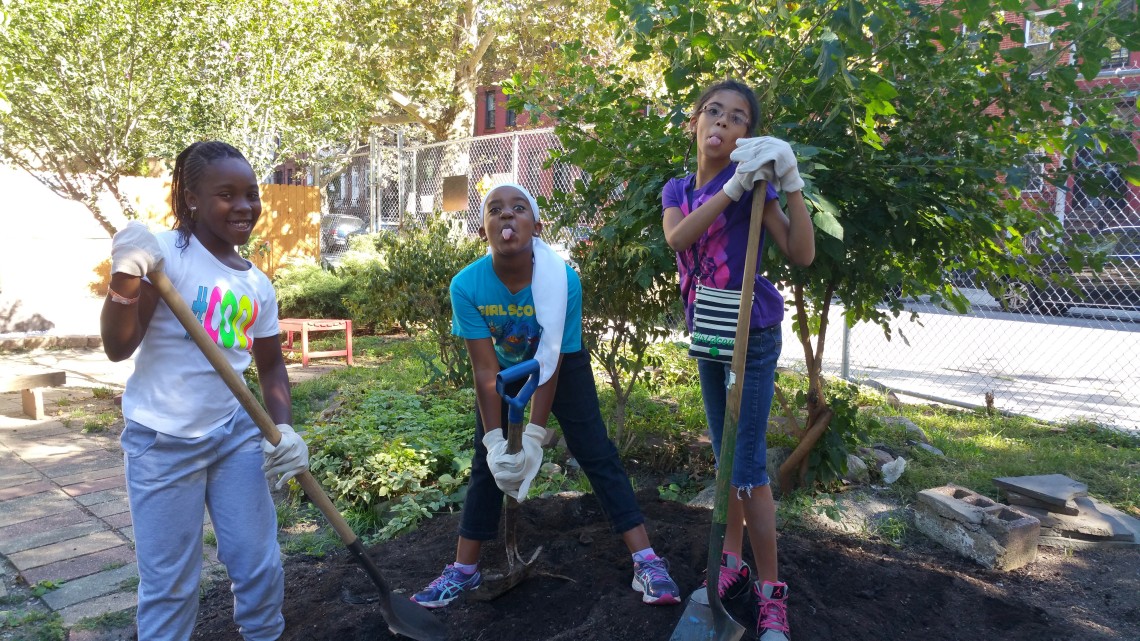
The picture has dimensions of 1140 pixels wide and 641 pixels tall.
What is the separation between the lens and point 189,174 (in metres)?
2.44

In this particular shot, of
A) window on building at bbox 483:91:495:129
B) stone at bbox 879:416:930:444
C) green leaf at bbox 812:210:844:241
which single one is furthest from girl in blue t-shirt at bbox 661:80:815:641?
window on building at bbox 483:91:495:129

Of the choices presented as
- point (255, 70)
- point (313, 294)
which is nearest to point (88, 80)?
point (255, 70)

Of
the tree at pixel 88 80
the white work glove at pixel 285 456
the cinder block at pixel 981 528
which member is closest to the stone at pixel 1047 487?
the cinder block at pixel 981 528

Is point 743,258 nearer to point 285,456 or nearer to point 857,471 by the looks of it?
point 285,456

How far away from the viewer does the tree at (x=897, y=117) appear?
3154mm

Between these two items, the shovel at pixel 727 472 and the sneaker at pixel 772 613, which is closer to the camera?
the shovel at pixel 727 472

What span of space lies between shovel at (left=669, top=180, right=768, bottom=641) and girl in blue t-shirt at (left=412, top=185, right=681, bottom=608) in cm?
28

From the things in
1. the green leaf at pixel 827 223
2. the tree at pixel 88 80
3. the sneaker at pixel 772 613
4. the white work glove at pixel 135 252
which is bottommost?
the sneaker at pixel 772 613

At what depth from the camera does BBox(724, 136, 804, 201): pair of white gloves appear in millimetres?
2369

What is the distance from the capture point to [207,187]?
241 centimetres

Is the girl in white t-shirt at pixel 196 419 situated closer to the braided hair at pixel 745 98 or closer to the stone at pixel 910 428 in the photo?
the braided hair at pixel 745 98

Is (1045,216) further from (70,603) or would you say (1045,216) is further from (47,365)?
(47,365)

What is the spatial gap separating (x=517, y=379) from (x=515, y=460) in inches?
12.0

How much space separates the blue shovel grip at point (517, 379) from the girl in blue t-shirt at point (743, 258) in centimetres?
62
